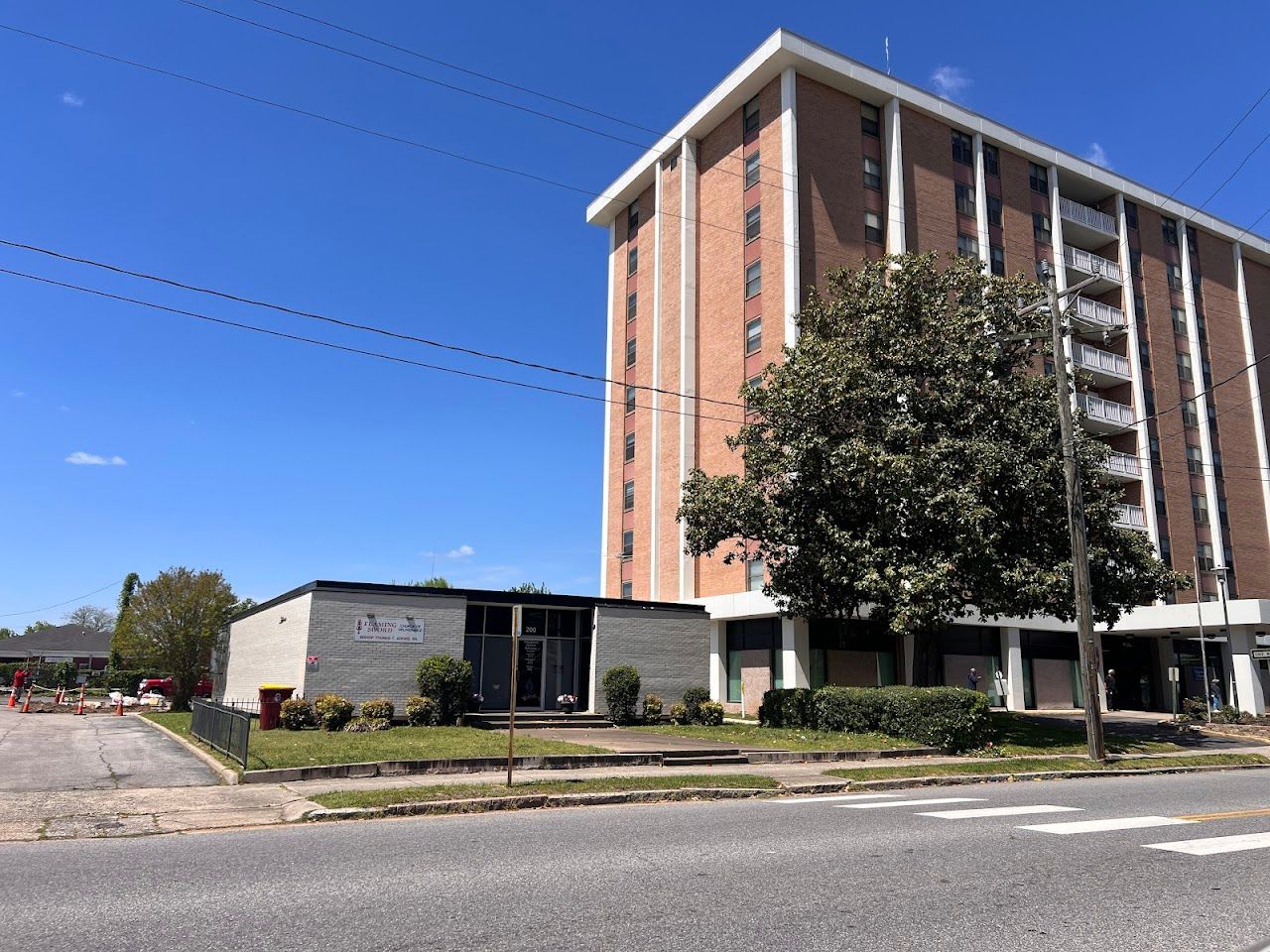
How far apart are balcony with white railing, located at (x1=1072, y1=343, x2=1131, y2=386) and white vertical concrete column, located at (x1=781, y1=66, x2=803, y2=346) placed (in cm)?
1711

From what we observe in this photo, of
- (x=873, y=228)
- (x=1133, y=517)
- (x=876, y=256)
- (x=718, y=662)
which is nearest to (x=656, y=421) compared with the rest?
(x=876, y=256)

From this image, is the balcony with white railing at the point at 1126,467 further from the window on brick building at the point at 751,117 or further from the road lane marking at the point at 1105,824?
the road lane marking at the point at 1105,824

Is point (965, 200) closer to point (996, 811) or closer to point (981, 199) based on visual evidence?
point (981, 199)

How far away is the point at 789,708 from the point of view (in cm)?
2534

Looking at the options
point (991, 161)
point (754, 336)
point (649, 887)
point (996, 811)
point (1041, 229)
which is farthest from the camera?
point (1041, 229)

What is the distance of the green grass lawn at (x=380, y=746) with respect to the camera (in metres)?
16.0

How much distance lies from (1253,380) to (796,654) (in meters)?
38.6

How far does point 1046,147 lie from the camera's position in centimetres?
4578

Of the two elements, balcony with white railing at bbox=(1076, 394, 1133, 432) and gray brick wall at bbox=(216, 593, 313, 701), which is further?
balcony with white railing at bbox=(1076, 394, 1133, 432)

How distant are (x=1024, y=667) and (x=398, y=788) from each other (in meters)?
32.7

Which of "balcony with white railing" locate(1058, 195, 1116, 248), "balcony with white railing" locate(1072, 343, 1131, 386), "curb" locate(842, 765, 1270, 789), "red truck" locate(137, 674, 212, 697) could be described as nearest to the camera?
"curb" locate(842, 765, 1270, 789)

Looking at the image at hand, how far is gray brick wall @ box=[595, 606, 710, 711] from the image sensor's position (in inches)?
1118

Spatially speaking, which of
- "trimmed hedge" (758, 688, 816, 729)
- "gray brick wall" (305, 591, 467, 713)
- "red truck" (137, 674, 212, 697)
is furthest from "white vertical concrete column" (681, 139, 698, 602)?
"red truck" (137, 674, 212, 697)

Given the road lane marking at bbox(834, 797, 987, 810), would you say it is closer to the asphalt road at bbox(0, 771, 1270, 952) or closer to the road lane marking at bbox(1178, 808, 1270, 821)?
the asphalt road at bbox(0, 771, 1270, 952)
